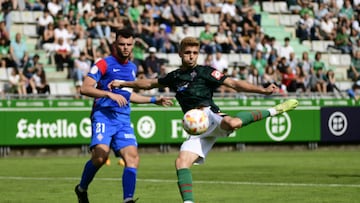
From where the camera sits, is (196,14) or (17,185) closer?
(17,185)

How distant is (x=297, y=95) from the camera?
31812 mm

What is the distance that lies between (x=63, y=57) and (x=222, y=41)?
20.9 feet

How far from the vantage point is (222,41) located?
1344 inches

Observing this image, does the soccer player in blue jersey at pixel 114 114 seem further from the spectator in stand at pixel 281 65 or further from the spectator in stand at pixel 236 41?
the spectator in stand at pixel 236 41

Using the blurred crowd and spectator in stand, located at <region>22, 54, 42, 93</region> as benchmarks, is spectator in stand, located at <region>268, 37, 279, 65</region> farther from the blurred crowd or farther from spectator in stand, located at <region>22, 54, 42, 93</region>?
spectator in stand, located at <region>22, 54, 42, 93</region>

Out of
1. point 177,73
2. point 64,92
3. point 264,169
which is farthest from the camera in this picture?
point 64,92

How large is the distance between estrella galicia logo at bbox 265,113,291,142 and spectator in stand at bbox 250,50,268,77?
7.04ft

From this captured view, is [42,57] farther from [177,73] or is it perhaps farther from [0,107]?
[177,73]

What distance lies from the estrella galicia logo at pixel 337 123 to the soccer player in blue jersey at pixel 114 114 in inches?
775

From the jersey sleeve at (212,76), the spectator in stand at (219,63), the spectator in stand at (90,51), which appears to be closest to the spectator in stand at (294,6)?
the spectator in stand at (219,63)

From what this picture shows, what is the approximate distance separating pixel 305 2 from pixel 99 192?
24449mm

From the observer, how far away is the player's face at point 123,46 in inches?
506

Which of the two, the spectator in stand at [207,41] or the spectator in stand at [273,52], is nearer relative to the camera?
the spectator in stand at [207,41]

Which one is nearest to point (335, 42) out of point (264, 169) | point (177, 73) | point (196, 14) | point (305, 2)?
point (305, 2)
